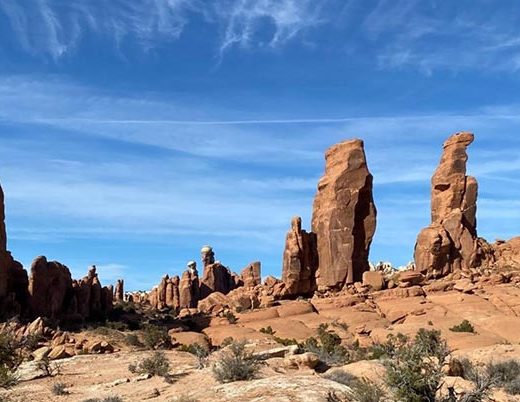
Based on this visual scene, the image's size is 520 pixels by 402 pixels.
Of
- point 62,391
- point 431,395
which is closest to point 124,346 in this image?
point 62,391

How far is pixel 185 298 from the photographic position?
99.8m

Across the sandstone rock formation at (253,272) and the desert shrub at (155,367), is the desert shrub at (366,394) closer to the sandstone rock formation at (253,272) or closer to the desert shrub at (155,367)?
the desert shrub at (155,367)

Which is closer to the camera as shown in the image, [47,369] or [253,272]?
[47,369]

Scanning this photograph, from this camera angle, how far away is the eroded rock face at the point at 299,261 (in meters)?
64.8

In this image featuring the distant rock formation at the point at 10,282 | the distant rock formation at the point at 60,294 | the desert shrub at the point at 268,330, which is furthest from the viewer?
the distant rock formation at the point at 60,294

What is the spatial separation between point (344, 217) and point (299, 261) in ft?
22.7

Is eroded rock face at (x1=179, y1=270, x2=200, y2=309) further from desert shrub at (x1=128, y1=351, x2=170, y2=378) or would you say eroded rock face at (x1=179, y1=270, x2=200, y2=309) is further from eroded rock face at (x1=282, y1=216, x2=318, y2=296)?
desert shrub at (x1=128, y1=351, x2=170, y2=378)

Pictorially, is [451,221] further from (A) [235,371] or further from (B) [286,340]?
(A) [235,371]

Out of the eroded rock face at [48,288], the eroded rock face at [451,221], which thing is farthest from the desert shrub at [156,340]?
the eroded rock face at [451,221]

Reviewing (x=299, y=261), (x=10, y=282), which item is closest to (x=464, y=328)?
(x=299, y=261)

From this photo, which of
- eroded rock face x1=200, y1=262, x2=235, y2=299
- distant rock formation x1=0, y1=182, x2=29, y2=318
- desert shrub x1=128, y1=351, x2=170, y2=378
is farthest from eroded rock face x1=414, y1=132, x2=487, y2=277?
eroded rock face x1=200, y1=262, x2=235, y2=299

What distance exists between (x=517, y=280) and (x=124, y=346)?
119 feet

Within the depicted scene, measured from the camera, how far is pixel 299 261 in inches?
2576

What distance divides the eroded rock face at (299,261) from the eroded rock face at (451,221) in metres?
11.0
